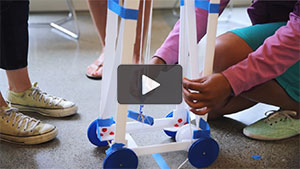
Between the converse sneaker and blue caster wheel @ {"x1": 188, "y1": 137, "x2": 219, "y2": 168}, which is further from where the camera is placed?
the converse sneaker

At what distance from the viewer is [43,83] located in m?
1.31

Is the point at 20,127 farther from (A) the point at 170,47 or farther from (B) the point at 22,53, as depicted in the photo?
(A) the point at 170,47

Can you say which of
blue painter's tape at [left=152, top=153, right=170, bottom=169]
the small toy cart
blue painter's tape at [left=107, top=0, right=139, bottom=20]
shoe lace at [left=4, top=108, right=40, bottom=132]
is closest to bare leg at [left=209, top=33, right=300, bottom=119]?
the small toy cart

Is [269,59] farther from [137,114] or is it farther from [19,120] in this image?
[19,120]

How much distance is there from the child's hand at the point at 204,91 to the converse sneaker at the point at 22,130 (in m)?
0.39

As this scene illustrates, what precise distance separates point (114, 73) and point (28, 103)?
438mm

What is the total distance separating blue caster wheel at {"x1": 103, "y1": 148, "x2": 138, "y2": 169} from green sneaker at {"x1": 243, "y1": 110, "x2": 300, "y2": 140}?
0.38 meters

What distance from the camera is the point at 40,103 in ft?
3.51

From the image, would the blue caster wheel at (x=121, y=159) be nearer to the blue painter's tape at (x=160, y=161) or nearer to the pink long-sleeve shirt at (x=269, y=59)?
the blue painter's tape at (x=160, y=161)

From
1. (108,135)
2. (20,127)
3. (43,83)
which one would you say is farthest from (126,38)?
(43,83)

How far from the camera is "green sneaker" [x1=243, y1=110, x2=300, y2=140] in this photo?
0.99 meters

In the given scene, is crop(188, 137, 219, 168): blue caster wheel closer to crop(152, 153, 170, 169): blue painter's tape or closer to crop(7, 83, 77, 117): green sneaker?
crop(152, 153, 170, 169): blue painter's tape
